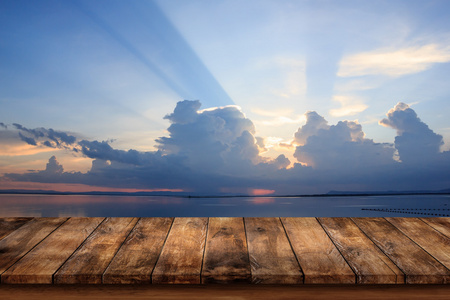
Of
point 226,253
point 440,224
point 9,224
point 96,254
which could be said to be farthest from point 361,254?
point 9,224

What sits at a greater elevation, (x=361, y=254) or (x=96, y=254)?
(x=361, y=254)

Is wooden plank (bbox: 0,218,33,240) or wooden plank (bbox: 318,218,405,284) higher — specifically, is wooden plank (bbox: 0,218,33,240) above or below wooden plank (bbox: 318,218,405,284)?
below

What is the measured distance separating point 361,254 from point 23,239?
232cm

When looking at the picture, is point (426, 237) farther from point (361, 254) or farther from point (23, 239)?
point (23, 239)

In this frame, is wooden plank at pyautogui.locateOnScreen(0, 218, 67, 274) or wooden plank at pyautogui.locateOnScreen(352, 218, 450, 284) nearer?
wooden plank at pyautogui.locateOnScreen(352, 218, 450, 284)

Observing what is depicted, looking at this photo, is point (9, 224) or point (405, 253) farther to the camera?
point (9, 224)

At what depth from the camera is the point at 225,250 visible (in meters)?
2.27

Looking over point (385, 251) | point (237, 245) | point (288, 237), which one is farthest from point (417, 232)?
point (237, 245)

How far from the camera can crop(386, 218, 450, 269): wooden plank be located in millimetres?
2297

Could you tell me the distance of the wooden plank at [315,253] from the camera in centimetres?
198

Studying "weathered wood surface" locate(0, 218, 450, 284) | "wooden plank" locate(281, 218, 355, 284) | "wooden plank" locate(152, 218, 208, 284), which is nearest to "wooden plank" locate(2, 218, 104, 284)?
"weathered wood surface" locate(0, 218, 450, 284)

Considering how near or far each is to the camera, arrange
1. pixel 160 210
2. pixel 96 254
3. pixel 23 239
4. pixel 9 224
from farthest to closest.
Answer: pixel 160 210
pixel 9 224
pixel 23 239
pixel 96 254

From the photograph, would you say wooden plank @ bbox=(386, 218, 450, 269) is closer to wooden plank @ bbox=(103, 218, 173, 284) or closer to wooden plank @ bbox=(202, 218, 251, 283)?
wooden plank @ bbox=(202, 218, 251, 283)

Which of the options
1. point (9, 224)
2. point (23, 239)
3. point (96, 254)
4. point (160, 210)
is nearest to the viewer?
point (96, 254)
